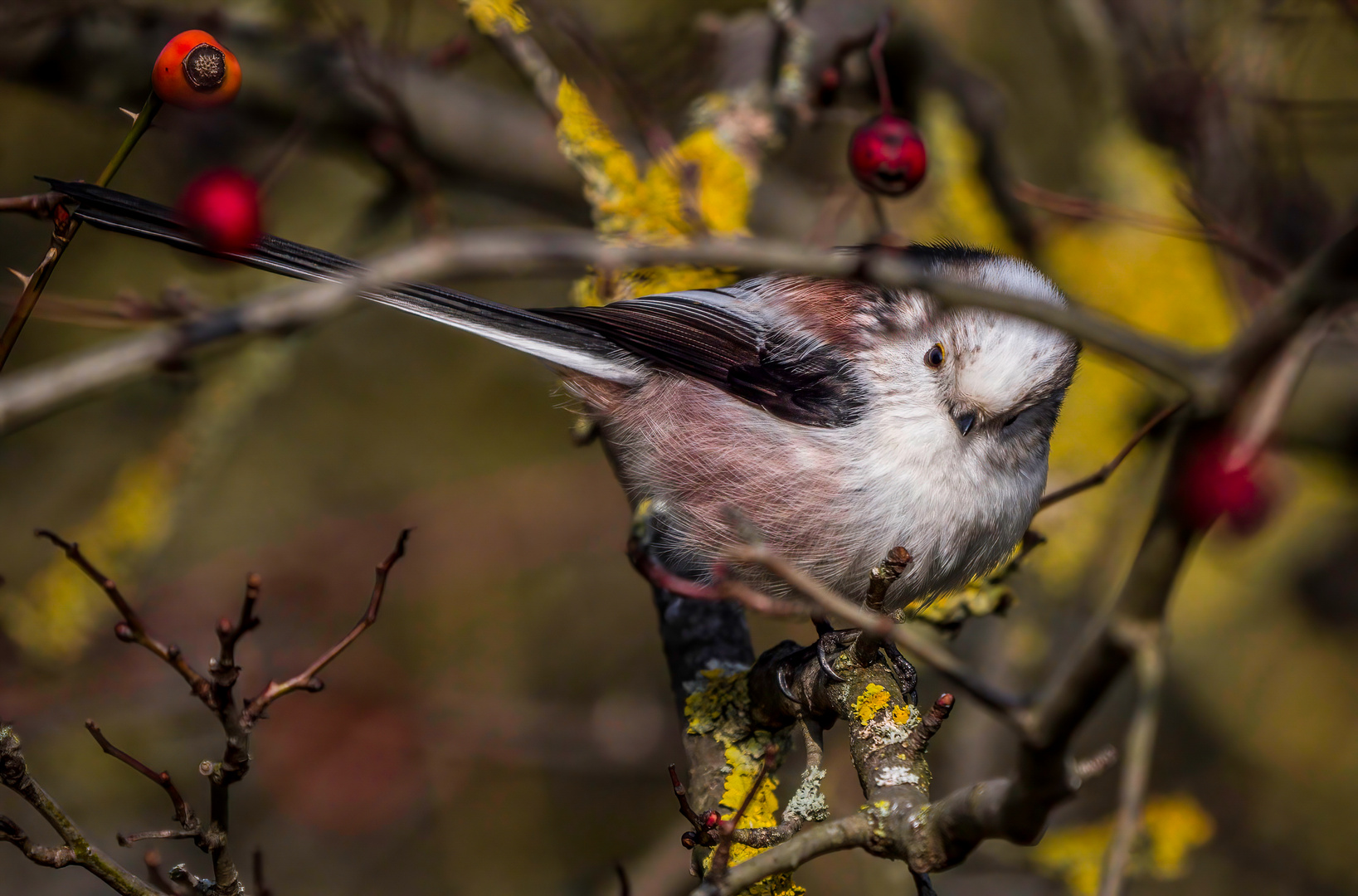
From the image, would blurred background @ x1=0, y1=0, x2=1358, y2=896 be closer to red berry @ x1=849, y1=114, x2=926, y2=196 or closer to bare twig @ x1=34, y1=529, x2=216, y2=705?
red berry @ x1=849, y1=114, x2=926, y2=196

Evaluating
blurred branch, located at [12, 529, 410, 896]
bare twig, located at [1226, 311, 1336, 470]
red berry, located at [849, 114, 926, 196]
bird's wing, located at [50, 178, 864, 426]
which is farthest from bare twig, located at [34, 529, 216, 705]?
red berry, located at [849, 114, 926, 196]

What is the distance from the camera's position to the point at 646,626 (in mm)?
5469

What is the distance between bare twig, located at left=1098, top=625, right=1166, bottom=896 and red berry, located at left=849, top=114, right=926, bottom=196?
2.13 metres

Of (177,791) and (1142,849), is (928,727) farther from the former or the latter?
(1142,849)

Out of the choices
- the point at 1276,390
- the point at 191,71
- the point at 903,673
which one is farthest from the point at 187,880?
the point at 1276,390

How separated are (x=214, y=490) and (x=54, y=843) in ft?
6.07

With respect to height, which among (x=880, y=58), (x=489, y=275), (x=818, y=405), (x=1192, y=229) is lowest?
(x=818, y=405)

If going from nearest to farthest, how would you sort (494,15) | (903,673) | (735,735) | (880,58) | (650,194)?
(903,673) → (735,735) → (494,15) → (880,58) → (650,194)

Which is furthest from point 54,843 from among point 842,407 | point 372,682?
point 842,407

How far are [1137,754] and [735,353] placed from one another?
→ 6.40ft

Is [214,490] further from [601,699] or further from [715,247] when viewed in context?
[715,247]

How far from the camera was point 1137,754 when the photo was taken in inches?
43.3

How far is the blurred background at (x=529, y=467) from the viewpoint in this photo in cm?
367

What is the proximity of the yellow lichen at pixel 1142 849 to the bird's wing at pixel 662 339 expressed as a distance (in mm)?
1666
